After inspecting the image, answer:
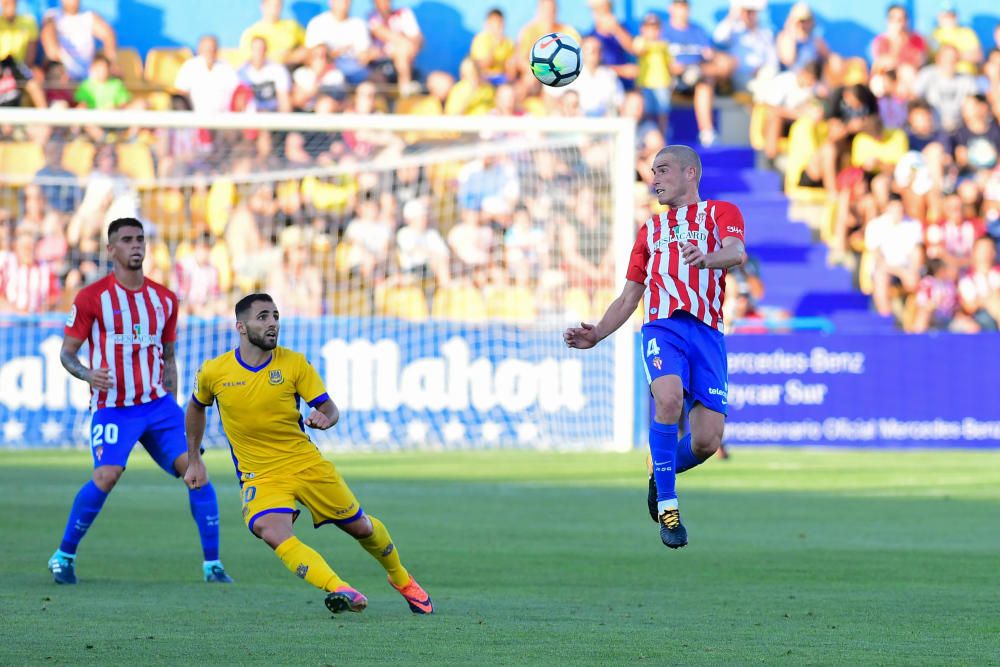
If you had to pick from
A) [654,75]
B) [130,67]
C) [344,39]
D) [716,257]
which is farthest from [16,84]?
[716,257]

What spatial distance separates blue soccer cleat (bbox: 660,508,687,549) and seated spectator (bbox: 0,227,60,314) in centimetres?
1408

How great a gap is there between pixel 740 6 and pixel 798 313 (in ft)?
18.6

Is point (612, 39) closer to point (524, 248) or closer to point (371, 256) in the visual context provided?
point (524, 248)

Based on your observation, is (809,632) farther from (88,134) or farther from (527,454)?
(88,134)

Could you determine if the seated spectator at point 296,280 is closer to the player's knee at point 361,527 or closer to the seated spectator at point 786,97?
the seated spectator at point 786,97

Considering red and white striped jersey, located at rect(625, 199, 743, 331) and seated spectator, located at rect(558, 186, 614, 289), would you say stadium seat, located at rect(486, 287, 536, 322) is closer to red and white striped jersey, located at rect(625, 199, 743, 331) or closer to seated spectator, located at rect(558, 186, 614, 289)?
seated spectator, located at rect(558, 186, 614, 289)

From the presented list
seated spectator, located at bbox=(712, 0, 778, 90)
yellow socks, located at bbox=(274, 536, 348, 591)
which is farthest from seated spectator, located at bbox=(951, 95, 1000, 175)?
yellow socks, located at bbox=(274, 536, 348, 591)

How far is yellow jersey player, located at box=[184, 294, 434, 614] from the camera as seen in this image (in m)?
7.96

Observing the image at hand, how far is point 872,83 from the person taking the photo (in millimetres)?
26531

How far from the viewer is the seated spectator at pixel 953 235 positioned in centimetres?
2445

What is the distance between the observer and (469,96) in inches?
974

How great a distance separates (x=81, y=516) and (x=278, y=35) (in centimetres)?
1621

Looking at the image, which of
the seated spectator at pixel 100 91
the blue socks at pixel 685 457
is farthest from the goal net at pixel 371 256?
the blue socks at pixel 685 457

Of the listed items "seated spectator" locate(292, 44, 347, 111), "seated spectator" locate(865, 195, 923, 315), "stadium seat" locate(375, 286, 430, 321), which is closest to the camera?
"stadium seat" locate(375, 286, 430, 321)
